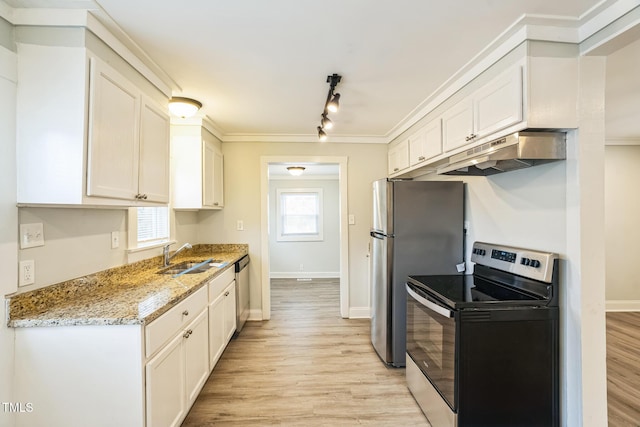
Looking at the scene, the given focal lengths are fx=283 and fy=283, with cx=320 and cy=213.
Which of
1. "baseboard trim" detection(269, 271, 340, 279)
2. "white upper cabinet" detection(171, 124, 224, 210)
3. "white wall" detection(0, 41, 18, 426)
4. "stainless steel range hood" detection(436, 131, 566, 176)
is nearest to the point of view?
"white wall" detection(0, 41, 18, 426)

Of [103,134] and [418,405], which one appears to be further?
[418,405]

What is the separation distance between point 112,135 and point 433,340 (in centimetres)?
232

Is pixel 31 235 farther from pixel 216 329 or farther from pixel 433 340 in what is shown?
pixel 433 340

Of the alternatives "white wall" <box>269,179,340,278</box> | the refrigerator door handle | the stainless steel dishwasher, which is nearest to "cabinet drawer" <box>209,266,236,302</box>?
the stainless steel dishwasher

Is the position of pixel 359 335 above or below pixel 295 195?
below

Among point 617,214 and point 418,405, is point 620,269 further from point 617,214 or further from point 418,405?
point 418,405

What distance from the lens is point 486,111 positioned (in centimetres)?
184

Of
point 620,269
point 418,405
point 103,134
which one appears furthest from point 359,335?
point 620,269

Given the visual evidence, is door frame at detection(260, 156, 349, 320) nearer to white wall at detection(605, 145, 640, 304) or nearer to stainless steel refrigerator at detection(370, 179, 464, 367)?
stainless steel refrigerator at detection(370, 179, 464, 367)

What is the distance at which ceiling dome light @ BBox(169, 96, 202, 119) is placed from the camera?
2508 mm

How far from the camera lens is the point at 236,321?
317 cm

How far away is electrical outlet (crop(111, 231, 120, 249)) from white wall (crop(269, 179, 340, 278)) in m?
4.24

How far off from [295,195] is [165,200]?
4331 millimetres

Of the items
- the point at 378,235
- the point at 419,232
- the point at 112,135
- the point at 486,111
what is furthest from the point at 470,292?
the point at 112,135
